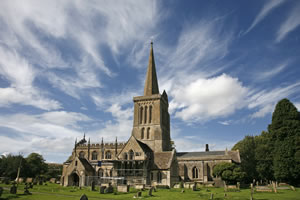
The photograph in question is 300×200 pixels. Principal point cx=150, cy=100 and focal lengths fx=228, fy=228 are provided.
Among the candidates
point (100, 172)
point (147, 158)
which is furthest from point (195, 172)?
point (100, 172)

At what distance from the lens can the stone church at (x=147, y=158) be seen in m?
43.1

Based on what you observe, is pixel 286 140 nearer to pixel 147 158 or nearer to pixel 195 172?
pixel 195 172

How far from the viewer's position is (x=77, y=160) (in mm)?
45812

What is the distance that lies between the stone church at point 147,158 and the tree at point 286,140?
12879mm

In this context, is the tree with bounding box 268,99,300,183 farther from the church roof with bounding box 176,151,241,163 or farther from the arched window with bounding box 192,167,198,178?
the arched window with bounding box 192,167,198,178

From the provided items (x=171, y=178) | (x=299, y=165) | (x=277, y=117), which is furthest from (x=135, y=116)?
(x=299, y=165)

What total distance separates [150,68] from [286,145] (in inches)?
1390

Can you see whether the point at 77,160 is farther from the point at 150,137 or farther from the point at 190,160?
the point at 190,160

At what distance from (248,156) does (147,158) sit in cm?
3085

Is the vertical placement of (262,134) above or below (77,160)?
above

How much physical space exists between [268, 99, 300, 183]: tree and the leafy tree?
46.1ft

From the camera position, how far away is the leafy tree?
55656 mm

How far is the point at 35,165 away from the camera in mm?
65438

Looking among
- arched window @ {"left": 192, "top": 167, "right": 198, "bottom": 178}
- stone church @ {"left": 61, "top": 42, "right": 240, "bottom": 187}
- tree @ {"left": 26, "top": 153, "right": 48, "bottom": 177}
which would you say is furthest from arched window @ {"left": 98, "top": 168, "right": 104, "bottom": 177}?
tree @ {"left": 26, "top": 153, "right": 48, "bottom": 177}
